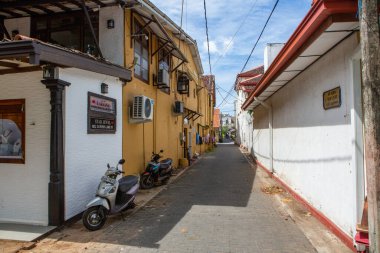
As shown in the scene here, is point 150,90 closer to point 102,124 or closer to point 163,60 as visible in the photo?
point 163,60

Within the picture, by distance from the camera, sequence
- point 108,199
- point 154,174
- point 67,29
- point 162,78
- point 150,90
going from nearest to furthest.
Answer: point 108,199
point 67,29
point 154,174
point 150,90
point 162,78

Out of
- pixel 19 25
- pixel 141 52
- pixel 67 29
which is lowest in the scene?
pixel 141 52

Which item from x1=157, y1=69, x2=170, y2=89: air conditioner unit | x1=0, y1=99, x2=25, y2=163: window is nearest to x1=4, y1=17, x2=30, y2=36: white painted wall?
x1=0, y1=99, x2=25, y2=163: window

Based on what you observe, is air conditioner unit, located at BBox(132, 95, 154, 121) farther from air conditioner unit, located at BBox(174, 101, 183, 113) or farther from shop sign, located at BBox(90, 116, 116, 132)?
air conditioner unit, located at BBox(174, 101, 183, 113)

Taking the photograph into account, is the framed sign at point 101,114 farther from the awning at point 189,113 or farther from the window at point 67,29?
the awning at point 189,113

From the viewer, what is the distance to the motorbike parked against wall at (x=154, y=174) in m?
10.1

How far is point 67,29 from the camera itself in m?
9.20

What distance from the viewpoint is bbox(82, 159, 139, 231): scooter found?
5893mm

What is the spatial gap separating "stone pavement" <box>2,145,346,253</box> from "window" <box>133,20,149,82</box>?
4.35 metres

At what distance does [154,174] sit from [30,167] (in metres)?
4.66

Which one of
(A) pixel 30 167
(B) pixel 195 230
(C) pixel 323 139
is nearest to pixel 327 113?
(C) pixel 323 139

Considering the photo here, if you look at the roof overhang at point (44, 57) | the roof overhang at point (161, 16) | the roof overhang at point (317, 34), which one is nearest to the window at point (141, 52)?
the roof overhang at point (161, 16)

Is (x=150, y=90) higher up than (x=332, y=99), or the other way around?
(x=150, y=90)

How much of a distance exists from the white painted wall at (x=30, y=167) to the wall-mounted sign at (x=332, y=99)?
5350 mm
